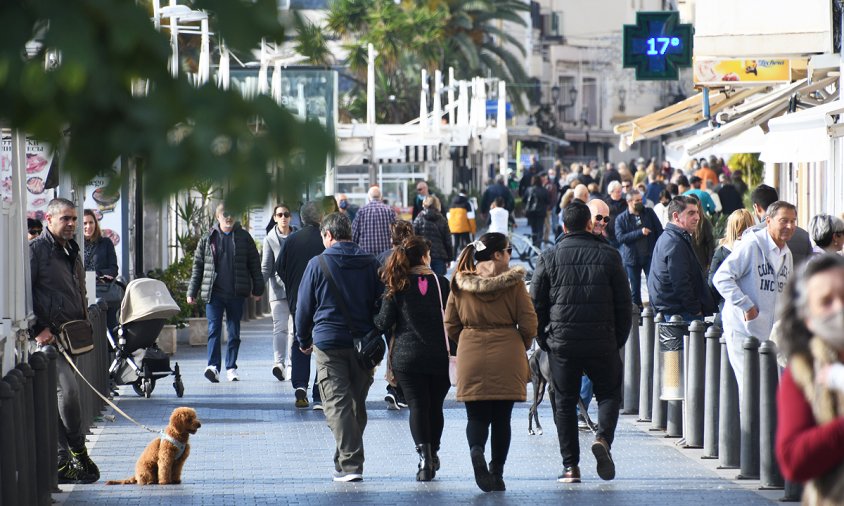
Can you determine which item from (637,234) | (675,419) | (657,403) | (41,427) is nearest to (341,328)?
(41,427)

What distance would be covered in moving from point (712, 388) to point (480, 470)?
2.05 meters

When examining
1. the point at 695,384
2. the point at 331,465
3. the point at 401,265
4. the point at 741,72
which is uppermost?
the point at 741,72

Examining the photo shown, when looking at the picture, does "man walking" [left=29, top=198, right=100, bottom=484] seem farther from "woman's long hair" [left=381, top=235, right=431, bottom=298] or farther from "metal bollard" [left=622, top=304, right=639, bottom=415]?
"metal bollard" [left=622, top=304, right=639, bottom=415]

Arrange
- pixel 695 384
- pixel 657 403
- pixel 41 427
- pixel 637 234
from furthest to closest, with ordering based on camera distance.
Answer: pixel 637 234, pixel 657 403, pixel 695 384, pixel 41 427

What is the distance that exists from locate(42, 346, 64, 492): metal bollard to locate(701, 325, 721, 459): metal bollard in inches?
167

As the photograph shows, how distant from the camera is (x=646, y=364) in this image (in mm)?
12547

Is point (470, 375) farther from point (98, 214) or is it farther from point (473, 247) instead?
point (98, 214)

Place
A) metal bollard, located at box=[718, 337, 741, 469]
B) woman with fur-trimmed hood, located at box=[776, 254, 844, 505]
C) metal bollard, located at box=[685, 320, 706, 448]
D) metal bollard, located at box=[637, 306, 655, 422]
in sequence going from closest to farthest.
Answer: woman with fur-trimmed hood, located at box=[776, 254, 844, 505], metal bollard, located at box=[718, 337, 741, 469], metal bollard, located at box=[685, 320, 706, 448], metal bollard, located at box=[637, 306, 655, 422]

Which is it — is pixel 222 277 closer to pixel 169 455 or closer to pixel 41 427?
pixel 169 455

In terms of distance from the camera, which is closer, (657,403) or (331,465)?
(331,465)

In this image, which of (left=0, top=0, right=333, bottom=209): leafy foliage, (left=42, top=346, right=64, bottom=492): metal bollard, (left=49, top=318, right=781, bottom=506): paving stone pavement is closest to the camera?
(left=0, top=0, right=333, bottom=209): leafy foliage

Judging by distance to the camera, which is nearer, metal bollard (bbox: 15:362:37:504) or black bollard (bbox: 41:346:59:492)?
metal bollard (bbox: 15:362:37:504)

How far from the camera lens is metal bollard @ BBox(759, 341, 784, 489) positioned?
30.3 feet

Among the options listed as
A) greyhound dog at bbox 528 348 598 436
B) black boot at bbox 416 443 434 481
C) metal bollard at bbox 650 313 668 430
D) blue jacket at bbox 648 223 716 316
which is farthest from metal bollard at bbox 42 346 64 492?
blue jacket at bbox 648 223 716 316
